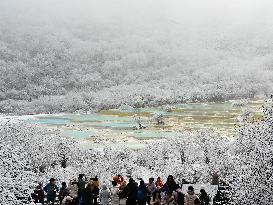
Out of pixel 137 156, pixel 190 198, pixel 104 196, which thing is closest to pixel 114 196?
pixel 104 196

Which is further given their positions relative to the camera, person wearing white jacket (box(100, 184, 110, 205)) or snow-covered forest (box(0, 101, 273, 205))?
snow-covered forest (box(0, 101, 273, 205))

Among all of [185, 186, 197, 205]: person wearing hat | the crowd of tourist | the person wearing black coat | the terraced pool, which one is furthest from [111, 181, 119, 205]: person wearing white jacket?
the terraced pool

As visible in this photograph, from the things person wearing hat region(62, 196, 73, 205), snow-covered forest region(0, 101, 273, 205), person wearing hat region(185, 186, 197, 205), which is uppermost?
person wearing hat region(185, 186, 197, 205)

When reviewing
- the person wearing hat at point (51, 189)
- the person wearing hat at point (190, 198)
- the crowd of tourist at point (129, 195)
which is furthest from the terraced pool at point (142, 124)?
the person wearing hat at point (190, 198)

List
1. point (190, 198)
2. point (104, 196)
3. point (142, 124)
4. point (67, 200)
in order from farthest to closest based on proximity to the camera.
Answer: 1. point (142, 124)
2. point (67, 200)
3. point (104, 196)
4. point (190, 198)

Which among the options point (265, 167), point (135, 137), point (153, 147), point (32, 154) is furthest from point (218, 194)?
point (135, 137)

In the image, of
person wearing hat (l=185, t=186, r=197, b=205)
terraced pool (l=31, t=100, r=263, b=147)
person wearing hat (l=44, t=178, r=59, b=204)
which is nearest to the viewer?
person wearing hat (l=185, t=186, r=197, b=205)

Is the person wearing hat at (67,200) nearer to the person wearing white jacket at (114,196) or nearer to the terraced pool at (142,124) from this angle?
the person wearing white jacket at (114,196)

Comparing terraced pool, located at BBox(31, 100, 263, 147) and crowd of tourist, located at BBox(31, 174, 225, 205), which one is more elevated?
crowd of tourist, located at BBox(31, 174, 225, 205)

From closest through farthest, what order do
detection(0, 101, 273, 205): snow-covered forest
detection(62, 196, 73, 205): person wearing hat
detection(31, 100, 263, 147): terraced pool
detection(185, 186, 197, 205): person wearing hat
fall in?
detection(185, 186, 197, 205): person wearing hat → detection(62, 196, 73, 205): person wearing hat → detection(0, 101, 273, 205): snow-covered forest → detection(31, 100, 263, 147): terraced pool

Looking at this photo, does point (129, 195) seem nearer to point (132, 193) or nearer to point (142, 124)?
point (132, 193)

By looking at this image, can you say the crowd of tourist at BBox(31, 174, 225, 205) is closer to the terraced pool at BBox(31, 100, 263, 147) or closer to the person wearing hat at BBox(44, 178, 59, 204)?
the person wearing hat at BBox(44, 178, 59, 204)
